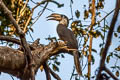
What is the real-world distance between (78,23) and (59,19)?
3711 millimetres

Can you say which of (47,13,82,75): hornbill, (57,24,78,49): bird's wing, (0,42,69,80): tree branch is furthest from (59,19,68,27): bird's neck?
(0,42,69,80): tree branch

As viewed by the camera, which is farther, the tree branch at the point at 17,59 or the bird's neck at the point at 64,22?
the bird's neck at the point at 64,22

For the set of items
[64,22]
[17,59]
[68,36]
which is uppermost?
[64,22]

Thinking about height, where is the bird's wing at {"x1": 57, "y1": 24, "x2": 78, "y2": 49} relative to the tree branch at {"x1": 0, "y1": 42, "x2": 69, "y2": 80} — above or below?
above

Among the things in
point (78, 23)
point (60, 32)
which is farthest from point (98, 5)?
point (60, 32)

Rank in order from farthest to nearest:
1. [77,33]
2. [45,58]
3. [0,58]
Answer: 1. [77,33]
2. [45,58]
3. [0,58]

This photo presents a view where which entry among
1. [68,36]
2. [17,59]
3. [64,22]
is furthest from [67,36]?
[17,59]

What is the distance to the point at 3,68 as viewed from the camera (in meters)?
3.31

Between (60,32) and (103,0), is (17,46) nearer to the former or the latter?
(103,0)

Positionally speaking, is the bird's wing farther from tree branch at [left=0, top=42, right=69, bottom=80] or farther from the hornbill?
tree branch at [left=0, top=42, right=69, bottom=80]

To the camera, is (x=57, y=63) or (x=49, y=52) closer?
(x=49, y=52)

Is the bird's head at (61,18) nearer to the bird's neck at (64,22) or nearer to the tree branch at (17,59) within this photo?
the bird's neck at (64,22)

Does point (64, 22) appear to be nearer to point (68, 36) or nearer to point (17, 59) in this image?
point (68, 36)

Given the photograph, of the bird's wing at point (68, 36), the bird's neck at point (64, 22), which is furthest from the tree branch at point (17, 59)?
the bird's neck at point (64, 22)
